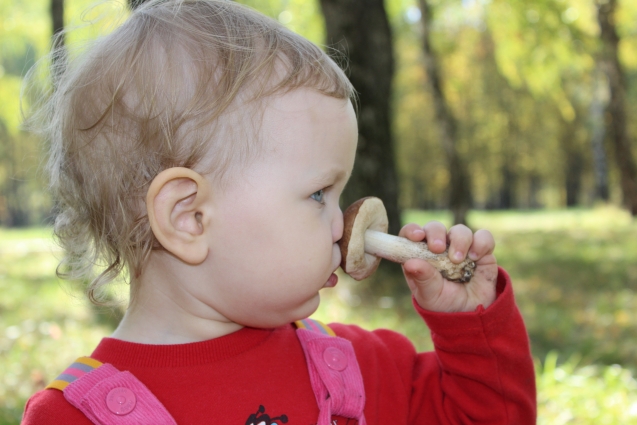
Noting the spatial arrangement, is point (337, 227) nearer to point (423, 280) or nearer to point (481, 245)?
point (423, 280)

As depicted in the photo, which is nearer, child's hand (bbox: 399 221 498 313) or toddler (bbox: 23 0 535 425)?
toddler (bbox: 23 0 535 425)

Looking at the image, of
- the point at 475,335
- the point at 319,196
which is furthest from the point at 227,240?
the point at 475,335

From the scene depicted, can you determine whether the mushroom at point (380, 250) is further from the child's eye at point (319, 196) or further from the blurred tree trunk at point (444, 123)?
the blurred tree trunk at point (444, 123)

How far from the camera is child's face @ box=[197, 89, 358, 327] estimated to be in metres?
1.43

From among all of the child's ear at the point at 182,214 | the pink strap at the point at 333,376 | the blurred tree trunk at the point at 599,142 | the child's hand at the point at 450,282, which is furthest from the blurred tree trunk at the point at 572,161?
the child's ear at the point at 182,214

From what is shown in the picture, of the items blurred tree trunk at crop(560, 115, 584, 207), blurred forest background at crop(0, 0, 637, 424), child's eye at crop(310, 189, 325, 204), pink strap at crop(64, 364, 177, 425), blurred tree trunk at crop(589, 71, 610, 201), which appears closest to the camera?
pink strap at crop(64, 364, 177, 425)

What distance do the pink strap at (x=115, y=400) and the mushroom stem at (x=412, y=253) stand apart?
68cm

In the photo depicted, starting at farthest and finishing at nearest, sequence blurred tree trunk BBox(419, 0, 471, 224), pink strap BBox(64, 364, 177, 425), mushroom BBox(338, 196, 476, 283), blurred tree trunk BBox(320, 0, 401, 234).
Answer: blurred tree trunk BBox(419, 0, 471, 224) → blurred tree trunk BBox(320, 0, 401, 234) → mushroom BBox(338, 196, 476, 283) → pink strap BBox(64, 364, 177, 425)

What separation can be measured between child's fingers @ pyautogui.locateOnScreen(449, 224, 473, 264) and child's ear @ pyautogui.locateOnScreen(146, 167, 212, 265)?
0.66 meters

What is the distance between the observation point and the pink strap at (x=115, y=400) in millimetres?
1384

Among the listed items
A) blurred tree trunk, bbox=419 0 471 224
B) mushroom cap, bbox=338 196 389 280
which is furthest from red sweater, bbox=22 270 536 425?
blurred tree trunk, bbox=419 0 471 224

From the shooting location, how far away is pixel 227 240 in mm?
1465

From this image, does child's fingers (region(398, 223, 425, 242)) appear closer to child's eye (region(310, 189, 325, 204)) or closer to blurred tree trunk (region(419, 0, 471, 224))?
child's eye (region(310, 189, 325, 204))

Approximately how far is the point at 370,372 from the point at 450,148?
946 cm
